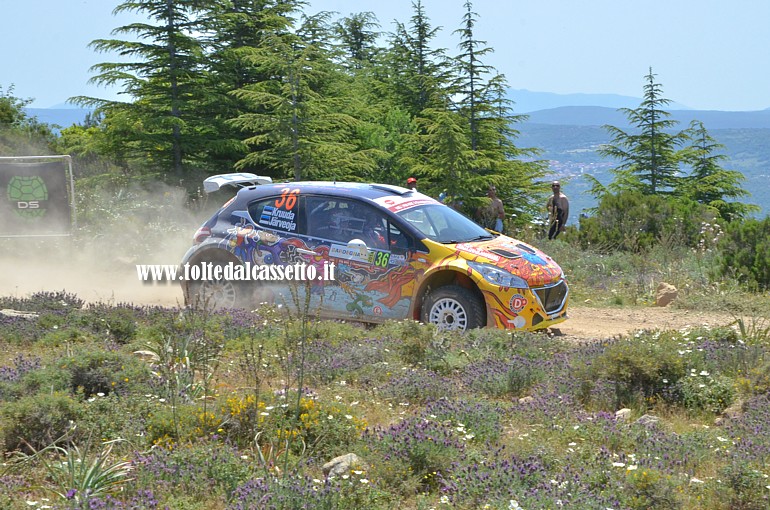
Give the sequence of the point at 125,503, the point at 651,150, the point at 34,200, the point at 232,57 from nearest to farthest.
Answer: the point at 125,503 → the point at 34,200 → the point at 232,57 → the point at 651,150

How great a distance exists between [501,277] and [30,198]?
12590 millimetres

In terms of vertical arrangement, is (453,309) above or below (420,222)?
below

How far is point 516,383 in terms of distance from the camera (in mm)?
7195

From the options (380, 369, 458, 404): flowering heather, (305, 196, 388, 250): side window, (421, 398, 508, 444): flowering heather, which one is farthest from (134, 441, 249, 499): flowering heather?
(305, 196, 388, 250): side window

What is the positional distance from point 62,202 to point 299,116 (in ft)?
23.8

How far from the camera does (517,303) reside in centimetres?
941

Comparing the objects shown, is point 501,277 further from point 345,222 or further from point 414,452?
point 414,452

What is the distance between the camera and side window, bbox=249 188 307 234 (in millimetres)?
10711

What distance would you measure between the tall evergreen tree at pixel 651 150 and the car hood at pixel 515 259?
126 feet

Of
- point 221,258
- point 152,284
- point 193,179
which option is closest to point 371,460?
point 221,258

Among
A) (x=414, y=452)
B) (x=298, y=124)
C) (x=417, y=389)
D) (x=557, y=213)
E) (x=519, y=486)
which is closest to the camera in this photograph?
(x=519, y=486)

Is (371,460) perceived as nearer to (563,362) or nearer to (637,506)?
(637,506)

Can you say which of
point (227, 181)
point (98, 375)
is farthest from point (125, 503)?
point (227, 181)

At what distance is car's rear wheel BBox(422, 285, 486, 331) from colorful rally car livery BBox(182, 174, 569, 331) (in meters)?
0.01
